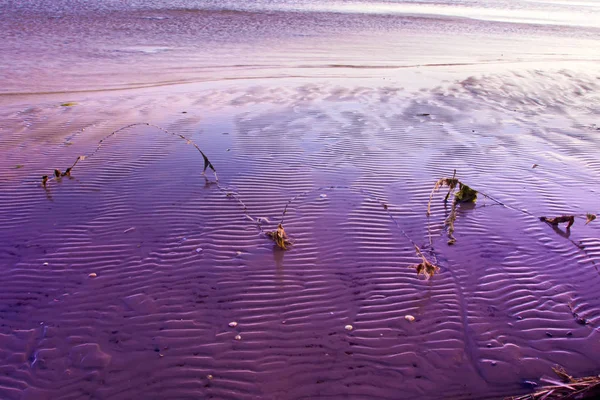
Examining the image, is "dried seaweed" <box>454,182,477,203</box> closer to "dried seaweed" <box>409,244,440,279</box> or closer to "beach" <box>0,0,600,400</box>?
"beach" <box>0,0,600,400</box>

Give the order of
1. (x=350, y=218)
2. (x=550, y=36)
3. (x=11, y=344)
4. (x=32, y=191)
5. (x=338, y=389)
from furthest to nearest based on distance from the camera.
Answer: (x=550, y=36) → (x=32, y=191) → (x=350, y=218) → (x=11, y=344) → (x=338, y=389)

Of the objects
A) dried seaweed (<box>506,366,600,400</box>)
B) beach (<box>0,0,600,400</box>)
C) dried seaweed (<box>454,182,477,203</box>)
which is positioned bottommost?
beach (<box>0,0,600,400</box>)

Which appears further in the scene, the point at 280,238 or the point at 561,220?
the point at 561,220

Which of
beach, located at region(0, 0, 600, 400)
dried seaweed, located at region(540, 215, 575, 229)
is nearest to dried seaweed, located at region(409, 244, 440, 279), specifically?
beach, located at region(0, 0, 600, 400)

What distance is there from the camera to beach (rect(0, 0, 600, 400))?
3.56 metres

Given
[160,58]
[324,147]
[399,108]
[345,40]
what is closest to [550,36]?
[345,40]

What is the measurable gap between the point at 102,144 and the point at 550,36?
20978mm

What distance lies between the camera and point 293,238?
520 cm

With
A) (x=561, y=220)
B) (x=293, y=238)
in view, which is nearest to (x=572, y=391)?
(x=561, y=220)

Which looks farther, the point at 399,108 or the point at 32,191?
the point at 399,108

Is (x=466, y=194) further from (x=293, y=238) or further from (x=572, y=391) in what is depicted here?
(x=572, y=391)

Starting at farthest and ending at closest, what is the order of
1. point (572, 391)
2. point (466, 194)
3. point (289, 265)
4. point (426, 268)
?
point (466, 194) → point (289, 265) → point (426, 268) → point (572, 391)

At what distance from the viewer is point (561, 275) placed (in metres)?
4.64

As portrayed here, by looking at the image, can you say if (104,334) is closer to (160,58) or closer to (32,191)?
(32,191)
